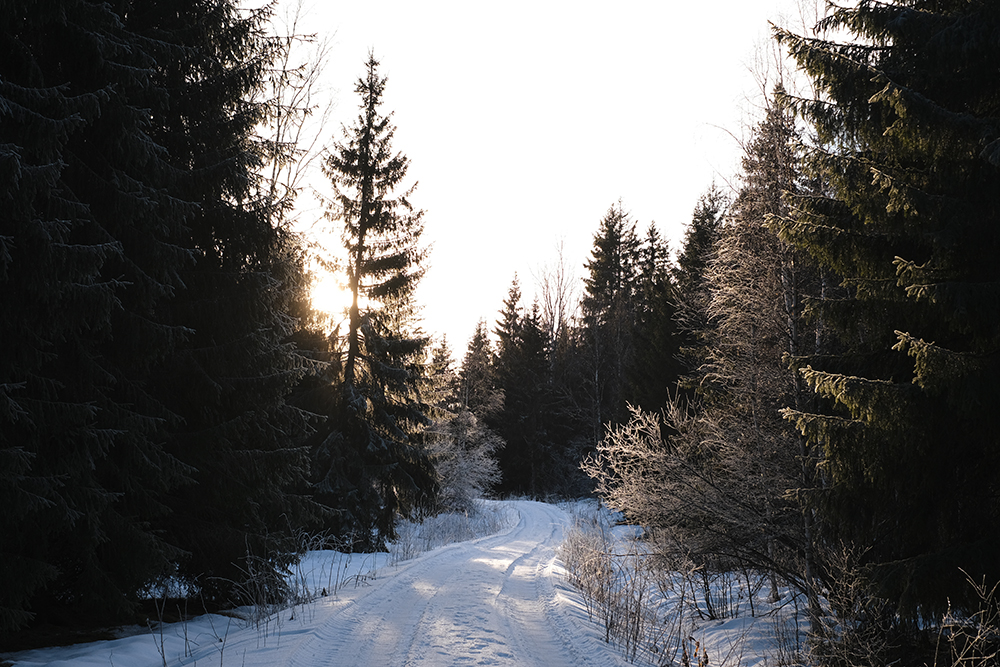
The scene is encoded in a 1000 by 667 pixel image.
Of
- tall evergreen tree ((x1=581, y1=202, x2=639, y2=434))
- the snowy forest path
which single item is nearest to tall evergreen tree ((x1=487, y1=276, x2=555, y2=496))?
tall evergreen tree ((x1=581, y1=202, x2=639, y2=434))

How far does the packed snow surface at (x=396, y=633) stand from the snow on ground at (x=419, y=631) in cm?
1

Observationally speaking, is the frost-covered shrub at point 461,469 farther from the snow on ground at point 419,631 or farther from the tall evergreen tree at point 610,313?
the snow on ground at point 419,631

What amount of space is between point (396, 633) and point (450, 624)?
2.61 feet

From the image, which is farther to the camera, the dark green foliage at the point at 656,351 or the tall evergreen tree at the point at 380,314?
the dark green foliage at the point at 656,351

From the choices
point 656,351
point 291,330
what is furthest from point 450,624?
point 656,351

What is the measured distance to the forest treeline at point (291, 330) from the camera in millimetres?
5199

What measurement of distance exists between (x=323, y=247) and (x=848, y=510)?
14.9 m

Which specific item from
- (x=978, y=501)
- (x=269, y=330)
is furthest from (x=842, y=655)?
(x=269, y=330)

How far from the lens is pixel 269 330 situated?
8352mm

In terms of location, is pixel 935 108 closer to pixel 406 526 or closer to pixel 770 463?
pixel 770 463

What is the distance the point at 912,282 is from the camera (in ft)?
19.1

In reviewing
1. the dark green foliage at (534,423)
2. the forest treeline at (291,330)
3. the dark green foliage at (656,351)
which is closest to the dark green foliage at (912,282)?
the forest treeline at (291,330)

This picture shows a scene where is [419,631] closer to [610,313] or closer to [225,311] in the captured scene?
[225,311]

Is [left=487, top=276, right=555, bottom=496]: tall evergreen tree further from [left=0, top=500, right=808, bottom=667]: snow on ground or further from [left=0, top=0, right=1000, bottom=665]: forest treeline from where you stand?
[left=0, top=0, right=1000, bottom=665]: forest treeline
